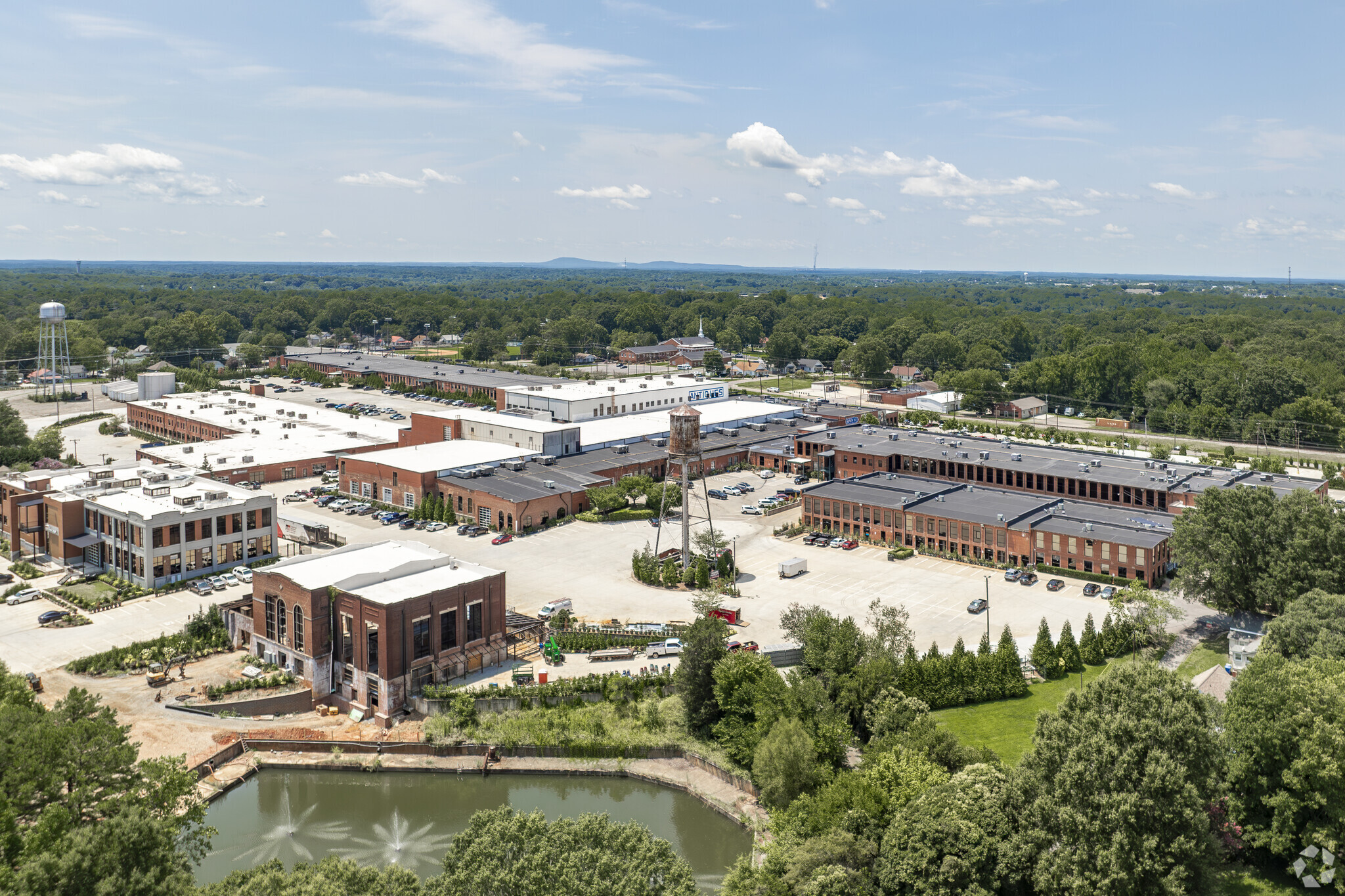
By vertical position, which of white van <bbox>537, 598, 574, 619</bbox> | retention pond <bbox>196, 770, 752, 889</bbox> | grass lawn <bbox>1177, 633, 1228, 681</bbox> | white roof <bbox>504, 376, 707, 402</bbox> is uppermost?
white roof <bbox>504, 376, 707, 402</bbox>

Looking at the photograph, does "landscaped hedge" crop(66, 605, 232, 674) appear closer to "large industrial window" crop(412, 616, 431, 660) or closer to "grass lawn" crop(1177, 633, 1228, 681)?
"large industrial window" crop(412, 616, 431, 660)

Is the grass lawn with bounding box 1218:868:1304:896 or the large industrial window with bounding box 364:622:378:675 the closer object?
the grass lawn with bounding box 1218:868:1304:896

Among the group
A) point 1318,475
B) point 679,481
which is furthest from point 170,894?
point 1318,475

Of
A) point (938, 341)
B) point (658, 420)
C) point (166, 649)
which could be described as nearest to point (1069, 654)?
point (166, 649)

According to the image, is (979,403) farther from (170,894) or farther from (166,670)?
(170,894)

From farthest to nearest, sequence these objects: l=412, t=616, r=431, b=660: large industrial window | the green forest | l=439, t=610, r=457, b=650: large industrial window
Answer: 1. the green forest
2. l=439, t=610, r=457, b=650: large industrial window
3. l=412, t=616, r=431, b=660: large industrial window

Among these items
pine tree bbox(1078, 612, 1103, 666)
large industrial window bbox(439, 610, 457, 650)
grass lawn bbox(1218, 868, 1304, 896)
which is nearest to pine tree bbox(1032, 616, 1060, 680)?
pine tree bbox(1078, 612, 1103, 666)
